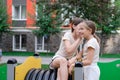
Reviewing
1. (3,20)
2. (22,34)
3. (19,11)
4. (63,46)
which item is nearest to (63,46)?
(63,46)

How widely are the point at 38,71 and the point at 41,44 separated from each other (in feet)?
90.2

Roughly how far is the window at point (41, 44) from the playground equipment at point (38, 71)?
2607cm

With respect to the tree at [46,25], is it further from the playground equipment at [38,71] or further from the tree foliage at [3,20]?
the playground equipment at [38,71]

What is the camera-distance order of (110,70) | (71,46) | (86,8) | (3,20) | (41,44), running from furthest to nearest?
(41,44), (3,20), (86,8), (110,70), (71,46)

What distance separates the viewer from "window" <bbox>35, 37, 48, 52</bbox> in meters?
33.5

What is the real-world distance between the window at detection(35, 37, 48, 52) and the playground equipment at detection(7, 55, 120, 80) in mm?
26068

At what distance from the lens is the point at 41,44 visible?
3384 centimetres

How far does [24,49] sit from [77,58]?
29.5 metres

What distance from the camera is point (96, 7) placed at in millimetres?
16609

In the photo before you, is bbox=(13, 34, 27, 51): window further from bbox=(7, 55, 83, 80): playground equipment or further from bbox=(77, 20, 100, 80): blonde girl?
bbox=(77, 20, 100, 80): blonde girl

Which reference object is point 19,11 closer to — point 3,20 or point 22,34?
point 22,34

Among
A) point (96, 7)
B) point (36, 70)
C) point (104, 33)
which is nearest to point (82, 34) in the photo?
point (36, 70)

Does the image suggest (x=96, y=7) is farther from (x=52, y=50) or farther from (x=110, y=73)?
(x=52, y=50)

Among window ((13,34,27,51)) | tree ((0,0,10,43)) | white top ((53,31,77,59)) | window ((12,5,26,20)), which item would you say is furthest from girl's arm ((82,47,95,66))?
window ((12,5,26,20))
